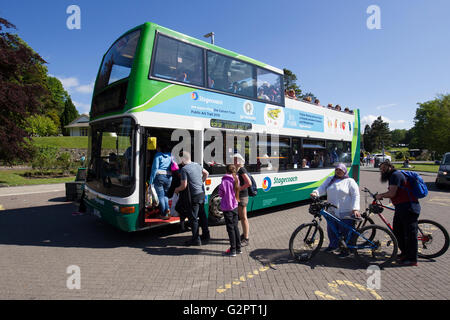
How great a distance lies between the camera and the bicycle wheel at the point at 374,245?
411cm

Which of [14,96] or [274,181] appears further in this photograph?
[14,96]

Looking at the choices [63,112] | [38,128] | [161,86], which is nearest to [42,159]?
[161,86]

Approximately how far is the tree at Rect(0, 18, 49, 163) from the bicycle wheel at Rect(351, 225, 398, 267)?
633 inches

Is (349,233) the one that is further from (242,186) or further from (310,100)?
(310,100)

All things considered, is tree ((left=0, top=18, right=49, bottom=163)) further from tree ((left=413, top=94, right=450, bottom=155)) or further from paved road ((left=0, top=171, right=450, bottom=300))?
tree ((left=413, top=94, right=450, bottom=155))

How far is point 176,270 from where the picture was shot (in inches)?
161

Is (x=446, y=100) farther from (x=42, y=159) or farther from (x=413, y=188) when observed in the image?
(x=42, y=159)

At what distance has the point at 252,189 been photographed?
5176mm

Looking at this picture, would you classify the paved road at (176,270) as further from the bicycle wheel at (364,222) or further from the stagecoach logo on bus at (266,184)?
the stagecoach logo on bus at (266,184)

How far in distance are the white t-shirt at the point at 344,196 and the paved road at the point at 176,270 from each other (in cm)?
90

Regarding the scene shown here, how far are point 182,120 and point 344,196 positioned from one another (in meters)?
3.56

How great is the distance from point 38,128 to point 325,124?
44.6 meters

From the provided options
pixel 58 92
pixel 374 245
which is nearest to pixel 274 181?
pixel 374 245
